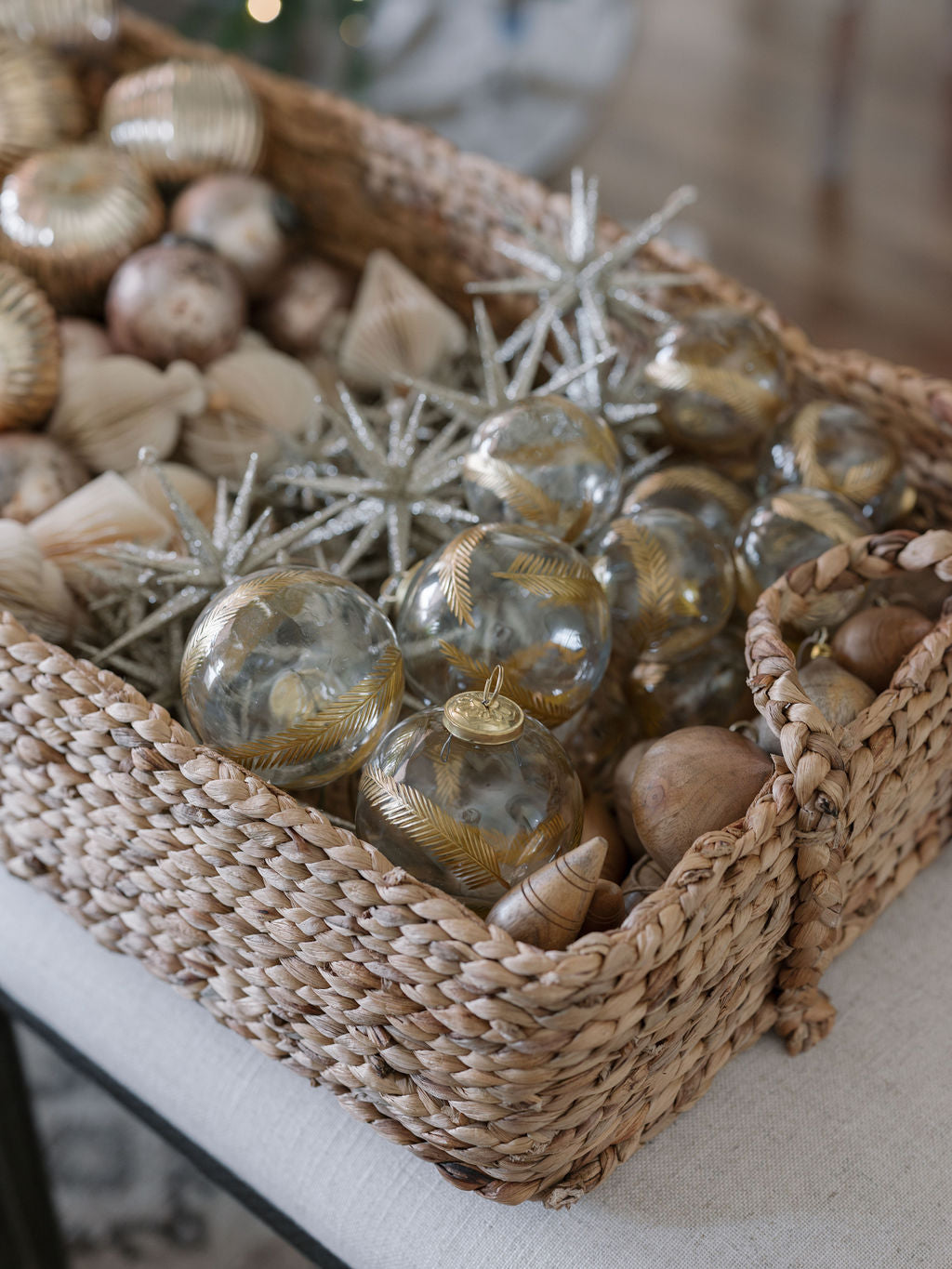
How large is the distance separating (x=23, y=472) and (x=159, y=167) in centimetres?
30

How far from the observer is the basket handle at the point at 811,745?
1.39 ft

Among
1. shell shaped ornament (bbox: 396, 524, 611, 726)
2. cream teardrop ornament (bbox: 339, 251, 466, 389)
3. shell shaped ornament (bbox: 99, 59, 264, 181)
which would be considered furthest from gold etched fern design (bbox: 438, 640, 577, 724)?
shell shaped ornament (bbox: 99, 59, 264, 181)

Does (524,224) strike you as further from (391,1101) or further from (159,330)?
(391,1101)

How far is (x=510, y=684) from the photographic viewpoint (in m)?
0.48

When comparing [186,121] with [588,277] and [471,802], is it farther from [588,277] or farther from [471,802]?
[471,802]

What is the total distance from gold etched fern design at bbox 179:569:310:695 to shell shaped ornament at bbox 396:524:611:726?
57mm

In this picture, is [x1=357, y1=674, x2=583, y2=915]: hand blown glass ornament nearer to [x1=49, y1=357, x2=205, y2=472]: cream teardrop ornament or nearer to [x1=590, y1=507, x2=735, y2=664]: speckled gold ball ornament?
[x1=590, y1=507, x2=735, y2=664]: speckled gold ball ornament

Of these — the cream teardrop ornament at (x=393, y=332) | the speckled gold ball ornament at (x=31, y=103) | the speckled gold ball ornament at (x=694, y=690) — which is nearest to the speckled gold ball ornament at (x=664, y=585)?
the speckled gold ball ornament at (x=694, y=690)

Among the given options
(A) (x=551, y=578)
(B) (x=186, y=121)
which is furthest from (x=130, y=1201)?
(B) (x=186, y=121)

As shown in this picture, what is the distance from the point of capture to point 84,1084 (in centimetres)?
96

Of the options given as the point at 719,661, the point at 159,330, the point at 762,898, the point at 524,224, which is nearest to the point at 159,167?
the point at 159,330

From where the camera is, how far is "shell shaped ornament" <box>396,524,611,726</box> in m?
0.47

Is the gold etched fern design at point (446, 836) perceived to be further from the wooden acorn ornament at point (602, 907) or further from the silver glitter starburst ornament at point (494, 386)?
the silver glitter starburst ornament at point (494, 386)

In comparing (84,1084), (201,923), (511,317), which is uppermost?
(511,317)
